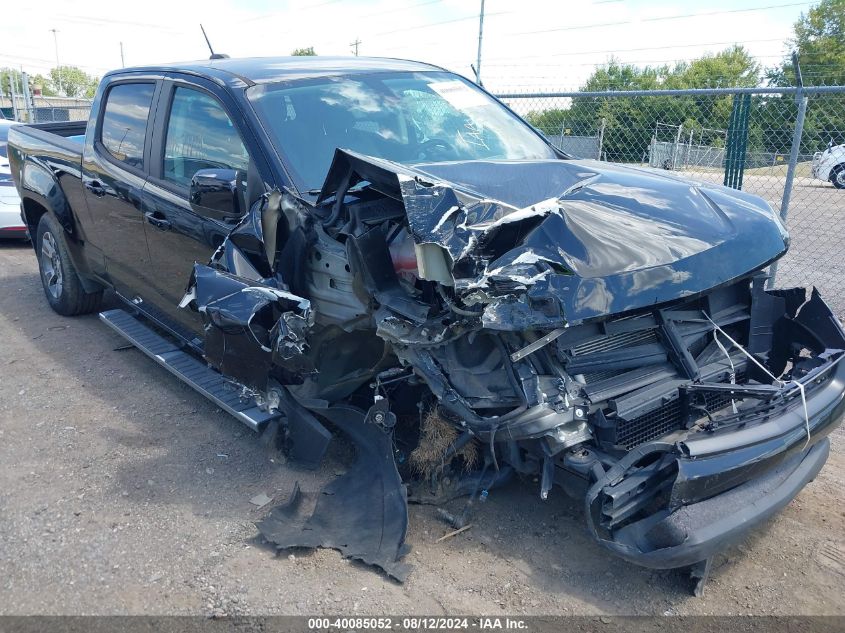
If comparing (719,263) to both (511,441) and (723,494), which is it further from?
(511,441)

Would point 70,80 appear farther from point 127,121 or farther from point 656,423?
point 656,423

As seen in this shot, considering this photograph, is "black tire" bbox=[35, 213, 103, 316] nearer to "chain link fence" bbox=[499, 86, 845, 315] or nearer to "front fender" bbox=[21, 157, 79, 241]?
"front fender" bbox=[21, 157, 79, 241]

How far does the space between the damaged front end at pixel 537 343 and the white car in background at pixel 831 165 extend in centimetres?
423

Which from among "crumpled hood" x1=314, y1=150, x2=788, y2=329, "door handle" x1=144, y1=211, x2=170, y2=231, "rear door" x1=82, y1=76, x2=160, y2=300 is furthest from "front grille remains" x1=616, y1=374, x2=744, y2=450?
"rear door" x1=82, y1=76, x2=160, y2=300

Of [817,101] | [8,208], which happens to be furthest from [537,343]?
[8,208]

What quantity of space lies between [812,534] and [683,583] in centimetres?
81

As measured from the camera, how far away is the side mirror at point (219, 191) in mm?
3680

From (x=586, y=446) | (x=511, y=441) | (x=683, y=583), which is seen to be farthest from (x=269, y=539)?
(x=683, y=583)

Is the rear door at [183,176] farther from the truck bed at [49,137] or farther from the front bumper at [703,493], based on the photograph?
the front bumper at [703,493]

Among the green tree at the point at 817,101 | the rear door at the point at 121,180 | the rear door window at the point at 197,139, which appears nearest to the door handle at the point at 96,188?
the rear door at the point at 121,180

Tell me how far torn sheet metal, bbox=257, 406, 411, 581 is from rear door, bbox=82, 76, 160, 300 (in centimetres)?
226

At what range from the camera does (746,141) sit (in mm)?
6461

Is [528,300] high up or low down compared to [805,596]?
up

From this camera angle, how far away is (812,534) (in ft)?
10.7
